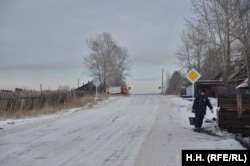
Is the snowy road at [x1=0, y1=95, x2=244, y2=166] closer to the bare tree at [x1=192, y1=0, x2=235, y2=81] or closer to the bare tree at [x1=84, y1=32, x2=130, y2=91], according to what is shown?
the bare tree at [x1=192, y1=0, x2=235, y2=81]

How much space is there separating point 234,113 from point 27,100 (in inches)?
744

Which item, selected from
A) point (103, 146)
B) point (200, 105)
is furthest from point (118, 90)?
point (103, 146)

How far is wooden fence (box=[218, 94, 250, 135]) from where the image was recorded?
1864 cm

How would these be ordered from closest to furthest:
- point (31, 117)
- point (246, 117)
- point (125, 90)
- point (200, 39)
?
point (246, 117), point (31, 117), point (200, 39), point (125, 90)

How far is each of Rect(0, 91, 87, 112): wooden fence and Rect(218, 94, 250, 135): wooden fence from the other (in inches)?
652

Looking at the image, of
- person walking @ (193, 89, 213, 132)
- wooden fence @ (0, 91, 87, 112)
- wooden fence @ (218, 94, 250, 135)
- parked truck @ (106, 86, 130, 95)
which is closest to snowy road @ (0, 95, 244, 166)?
person walking @ (193, 89, 213, 132)

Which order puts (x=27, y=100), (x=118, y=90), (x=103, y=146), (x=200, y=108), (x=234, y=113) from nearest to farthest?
(x=103, y=146) → (x=234, y=113) → (x=200, y=108) → (x=27, y=100) → (x=118, y=90)

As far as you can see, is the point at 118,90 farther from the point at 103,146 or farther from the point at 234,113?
the point at 103,146

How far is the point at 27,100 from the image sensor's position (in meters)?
34.1

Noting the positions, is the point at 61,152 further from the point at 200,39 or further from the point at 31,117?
the point at 200,39

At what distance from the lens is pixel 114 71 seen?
4166 inches

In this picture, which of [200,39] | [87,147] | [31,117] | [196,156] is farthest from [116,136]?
[200,39]

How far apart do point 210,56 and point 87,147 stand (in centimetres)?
3968

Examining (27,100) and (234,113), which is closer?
(234,113)
